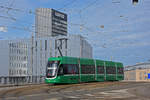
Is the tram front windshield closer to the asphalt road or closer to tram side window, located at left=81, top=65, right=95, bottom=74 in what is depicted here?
the asphalt road

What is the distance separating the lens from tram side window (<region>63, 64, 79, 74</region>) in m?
29.6

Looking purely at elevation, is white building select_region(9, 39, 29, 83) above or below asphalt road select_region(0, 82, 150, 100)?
above

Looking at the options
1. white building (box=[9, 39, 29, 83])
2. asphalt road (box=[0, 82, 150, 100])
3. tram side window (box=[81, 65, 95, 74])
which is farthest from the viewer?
white building (box=[9, 39, 29, 83])

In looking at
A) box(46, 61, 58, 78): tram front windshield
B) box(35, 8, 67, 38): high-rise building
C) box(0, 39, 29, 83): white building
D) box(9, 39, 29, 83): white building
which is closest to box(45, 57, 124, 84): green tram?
box(46, 61, 58, 78): tram front windshield

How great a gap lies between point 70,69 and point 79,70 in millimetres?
2180

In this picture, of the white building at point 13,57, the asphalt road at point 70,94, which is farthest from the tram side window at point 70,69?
the white building at point 13,57

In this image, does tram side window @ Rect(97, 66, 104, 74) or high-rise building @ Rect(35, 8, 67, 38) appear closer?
tram side window @ Rect(97, 66, 104, 74)

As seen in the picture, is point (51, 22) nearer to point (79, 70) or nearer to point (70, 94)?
point (79, 70)

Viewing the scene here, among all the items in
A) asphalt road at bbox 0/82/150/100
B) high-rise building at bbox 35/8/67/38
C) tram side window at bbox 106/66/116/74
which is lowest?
asphalt road at bbox 0/82/150/100

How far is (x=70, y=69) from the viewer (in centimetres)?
3066

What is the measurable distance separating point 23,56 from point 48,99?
9384cm

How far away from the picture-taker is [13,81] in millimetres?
36500

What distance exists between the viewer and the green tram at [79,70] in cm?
2864

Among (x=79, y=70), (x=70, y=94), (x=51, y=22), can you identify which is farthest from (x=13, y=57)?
(x=70, y=94)
